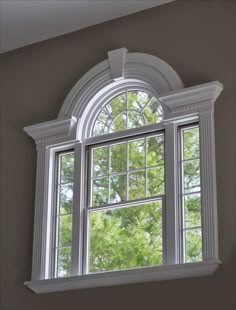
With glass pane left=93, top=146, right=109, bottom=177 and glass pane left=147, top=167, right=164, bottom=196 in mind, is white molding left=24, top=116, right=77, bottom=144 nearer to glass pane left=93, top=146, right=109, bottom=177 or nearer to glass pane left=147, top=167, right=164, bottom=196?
glass pane left=93, top=146, right=109, bottom=177

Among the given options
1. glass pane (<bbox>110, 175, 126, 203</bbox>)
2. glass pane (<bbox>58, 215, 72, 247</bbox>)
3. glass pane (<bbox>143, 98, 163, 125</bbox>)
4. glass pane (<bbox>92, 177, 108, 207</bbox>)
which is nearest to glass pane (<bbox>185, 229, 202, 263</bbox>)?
glass pane (<bbox>110, 175, 126, 203</bbox>)

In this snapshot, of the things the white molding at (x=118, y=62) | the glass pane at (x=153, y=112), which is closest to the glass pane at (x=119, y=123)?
the glass pane at (x=153, y=112)

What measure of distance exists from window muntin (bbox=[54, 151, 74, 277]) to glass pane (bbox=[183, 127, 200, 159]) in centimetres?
123

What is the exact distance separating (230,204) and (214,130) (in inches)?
26.3

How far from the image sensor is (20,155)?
765 centimetres

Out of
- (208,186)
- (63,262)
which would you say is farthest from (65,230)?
(208,186)

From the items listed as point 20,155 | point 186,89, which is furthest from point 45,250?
point 186,89

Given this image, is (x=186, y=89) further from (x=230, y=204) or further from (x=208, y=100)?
(x=230, y=204)

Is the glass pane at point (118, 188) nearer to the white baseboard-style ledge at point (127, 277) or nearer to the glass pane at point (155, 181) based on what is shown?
the glass pane at point (155, 181)

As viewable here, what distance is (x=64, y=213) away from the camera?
23.7ft

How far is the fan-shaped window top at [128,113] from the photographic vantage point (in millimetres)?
7020

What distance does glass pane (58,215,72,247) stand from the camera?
23.4 ft

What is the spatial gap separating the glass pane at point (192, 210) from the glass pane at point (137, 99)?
3.60ft

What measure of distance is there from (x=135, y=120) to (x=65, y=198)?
3.29ft
